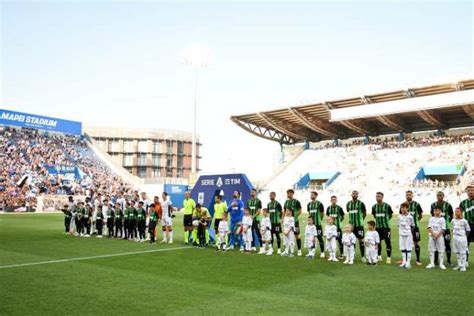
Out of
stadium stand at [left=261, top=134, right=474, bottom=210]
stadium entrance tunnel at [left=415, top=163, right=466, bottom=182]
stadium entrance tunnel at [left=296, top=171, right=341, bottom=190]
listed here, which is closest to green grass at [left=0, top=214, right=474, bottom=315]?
stadium stand at [left=261, top=134, right=474, bottom=210]

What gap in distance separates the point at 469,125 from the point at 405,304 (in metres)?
50.8

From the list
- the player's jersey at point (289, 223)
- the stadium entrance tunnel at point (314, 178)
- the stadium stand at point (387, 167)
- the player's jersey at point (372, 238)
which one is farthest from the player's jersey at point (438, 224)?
the stadium entrance tunnel at point (314, 178)

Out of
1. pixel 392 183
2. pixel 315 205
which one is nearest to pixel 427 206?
pixel 392 183

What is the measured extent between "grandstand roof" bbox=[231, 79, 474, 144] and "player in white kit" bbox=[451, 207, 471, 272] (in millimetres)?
37594

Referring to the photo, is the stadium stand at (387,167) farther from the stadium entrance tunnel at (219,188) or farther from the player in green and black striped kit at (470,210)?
the player in green and black striped kit at (470,210)

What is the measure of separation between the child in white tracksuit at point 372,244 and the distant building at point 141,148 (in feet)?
237

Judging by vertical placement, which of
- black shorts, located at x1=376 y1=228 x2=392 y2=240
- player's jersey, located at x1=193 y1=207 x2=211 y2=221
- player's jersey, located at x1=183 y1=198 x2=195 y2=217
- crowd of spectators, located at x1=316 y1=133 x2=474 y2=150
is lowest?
black shorts, located at x1=376 y1=228 x2=392 y2=240

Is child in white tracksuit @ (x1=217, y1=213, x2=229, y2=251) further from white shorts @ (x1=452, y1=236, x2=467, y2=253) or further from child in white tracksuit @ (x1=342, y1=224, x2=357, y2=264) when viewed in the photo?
white shorts @ (x1=452, y1=236, x2=467, y2=253)

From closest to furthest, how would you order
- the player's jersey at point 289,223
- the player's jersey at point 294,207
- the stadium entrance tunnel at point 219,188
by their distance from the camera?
the player's jersey at point 289,223 < the player's jersey at point 294,207 < the stadium entrance tunnel at point 219,188

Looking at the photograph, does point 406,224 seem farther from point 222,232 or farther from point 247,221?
point 222,232

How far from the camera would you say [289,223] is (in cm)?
1344

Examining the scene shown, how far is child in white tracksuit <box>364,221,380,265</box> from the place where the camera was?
11.6 metres

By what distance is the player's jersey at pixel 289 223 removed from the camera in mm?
13352

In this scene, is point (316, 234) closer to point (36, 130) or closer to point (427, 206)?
point (427, 206)
